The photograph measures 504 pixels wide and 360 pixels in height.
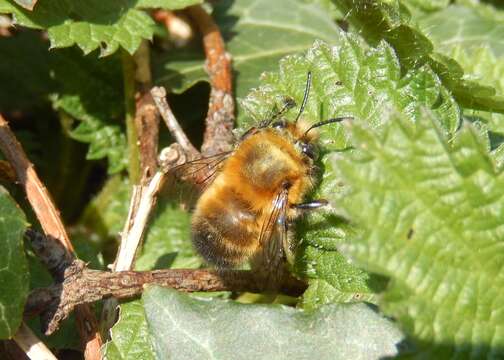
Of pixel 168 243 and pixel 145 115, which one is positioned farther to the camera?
pixel 145 115

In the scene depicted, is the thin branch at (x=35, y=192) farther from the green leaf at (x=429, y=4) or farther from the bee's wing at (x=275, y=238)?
the green leaf at (x=429, y=4)

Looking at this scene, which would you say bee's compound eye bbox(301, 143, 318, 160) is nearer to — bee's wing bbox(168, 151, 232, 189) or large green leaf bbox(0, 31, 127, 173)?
bee's wing bbox(168, 151, 232, 189)

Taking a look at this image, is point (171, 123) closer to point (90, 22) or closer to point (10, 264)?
point (90, 22)

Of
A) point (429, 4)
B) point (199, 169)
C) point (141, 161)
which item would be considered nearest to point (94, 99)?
point (141, 161)

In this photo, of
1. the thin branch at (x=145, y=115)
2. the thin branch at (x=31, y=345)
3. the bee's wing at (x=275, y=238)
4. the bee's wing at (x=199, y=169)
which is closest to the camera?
the thin branch at (x=31, y=345)

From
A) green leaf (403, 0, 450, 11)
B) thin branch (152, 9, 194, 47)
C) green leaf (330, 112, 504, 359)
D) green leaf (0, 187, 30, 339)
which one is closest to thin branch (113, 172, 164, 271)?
green leaf (0, 187, 30, 339)

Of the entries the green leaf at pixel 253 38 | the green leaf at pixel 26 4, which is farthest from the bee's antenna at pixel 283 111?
the green leaf at pixel 26 4
